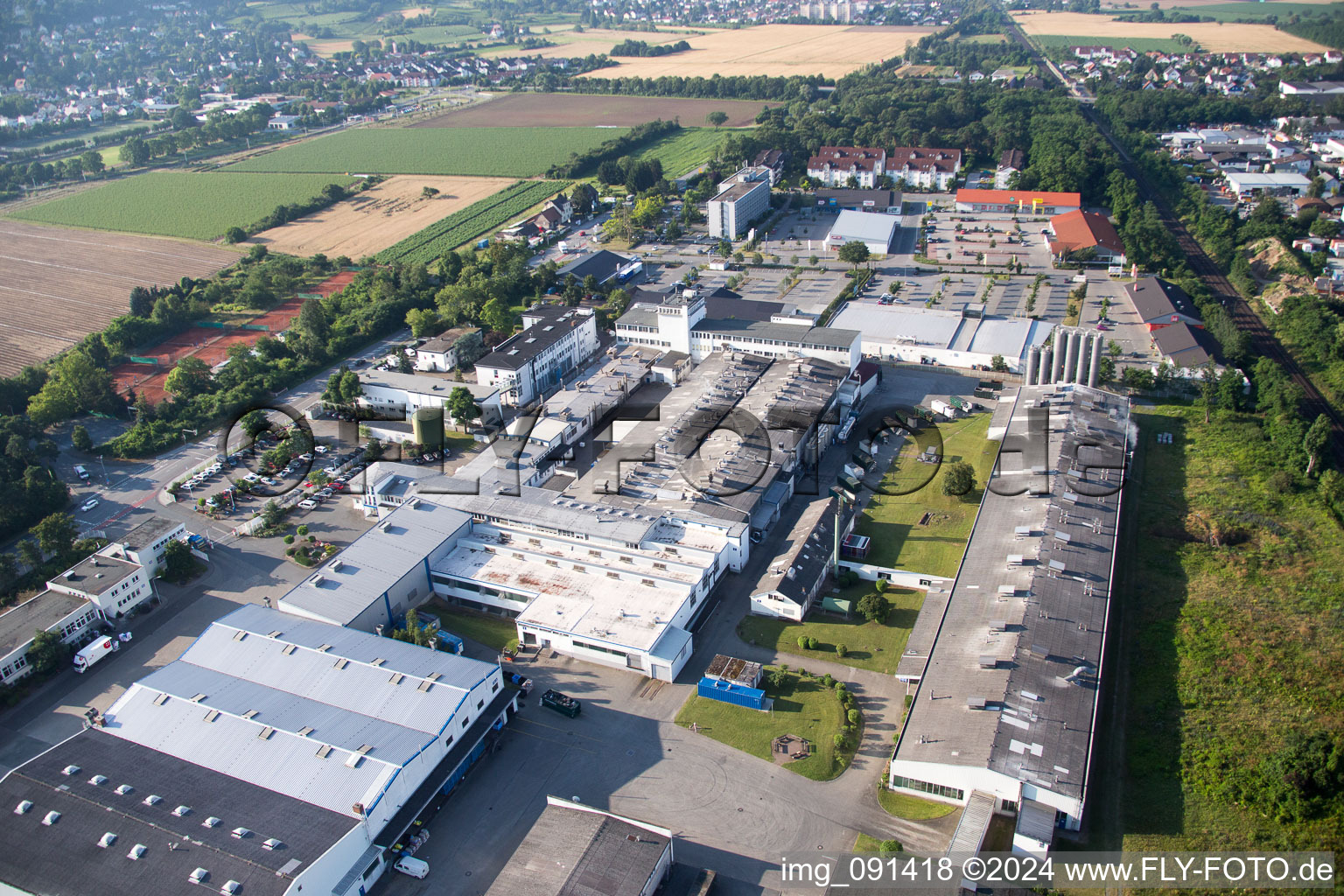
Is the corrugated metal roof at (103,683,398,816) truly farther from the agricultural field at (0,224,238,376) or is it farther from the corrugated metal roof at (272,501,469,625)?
Result: the agricultural field at (0,224,238,376)

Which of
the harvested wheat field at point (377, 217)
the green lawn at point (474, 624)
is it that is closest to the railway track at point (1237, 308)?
the green lawn at point (474, 624)

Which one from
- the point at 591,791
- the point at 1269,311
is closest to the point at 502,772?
the point at 591,791

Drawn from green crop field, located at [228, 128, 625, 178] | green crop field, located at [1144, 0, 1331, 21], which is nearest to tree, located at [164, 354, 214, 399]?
green crop field, located at [228, 128, 625, 178]

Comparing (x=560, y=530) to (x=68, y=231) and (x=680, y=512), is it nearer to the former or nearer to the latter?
(x=680, y=512)

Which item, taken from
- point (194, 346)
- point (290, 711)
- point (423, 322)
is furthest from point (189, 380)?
point (290, 711)

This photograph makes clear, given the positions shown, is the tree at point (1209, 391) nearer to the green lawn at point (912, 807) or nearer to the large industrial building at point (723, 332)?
the large industrial building at point (723, 332)
